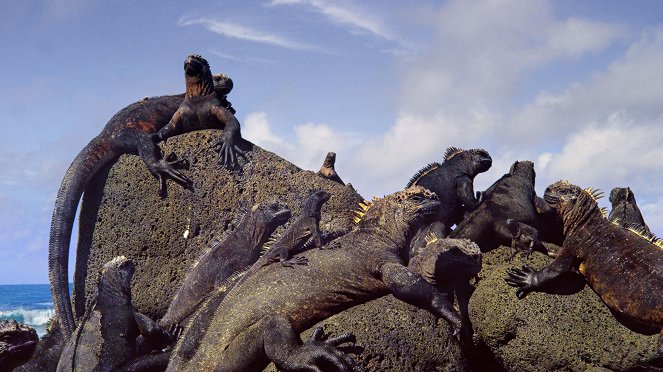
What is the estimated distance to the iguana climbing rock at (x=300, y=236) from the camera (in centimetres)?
551

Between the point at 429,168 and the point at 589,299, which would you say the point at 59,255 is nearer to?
the point at 429,168

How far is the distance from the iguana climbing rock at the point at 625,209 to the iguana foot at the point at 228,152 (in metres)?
3.83

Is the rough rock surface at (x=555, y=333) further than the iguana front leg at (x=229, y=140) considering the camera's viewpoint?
No

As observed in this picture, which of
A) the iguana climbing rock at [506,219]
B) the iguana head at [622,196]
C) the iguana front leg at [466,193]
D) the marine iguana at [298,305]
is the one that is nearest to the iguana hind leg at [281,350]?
the marine iguana at [298,305]

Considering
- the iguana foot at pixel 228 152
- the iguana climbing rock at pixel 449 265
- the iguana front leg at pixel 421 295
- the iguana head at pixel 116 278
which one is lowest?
the iguana front leg at pixel 421 295

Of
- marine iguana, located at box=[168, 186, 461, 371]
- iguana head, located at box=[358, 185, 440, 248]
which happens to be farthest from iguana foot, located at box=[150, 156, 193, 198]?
marine iguana, located at box=[168, 186, 461, 371]

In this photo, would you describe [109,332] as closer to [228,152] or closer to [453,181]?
[228,152]

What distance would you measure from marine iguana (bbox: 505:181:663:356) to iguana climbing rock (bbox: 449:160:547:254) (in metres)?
0.36

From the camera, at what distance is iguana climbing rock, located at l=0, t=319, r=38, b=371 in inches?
229

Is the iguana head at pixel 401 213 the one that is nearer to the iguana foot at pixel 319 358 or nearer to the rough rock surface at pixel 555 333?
the rough rock surface at pixel 555 333

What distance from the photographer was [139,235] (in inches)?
310

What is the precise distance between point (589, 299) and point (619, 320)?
0.25 meters

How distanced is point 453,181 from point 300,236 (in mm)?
3113

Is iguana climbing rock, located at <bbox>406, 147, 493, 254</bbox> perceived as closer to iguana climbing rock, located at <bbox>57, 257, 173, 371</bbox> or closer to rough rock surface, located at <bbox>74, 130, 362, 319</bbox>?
rough rock surface, located at <bbox>74, 130, 362, 319</bbox>
